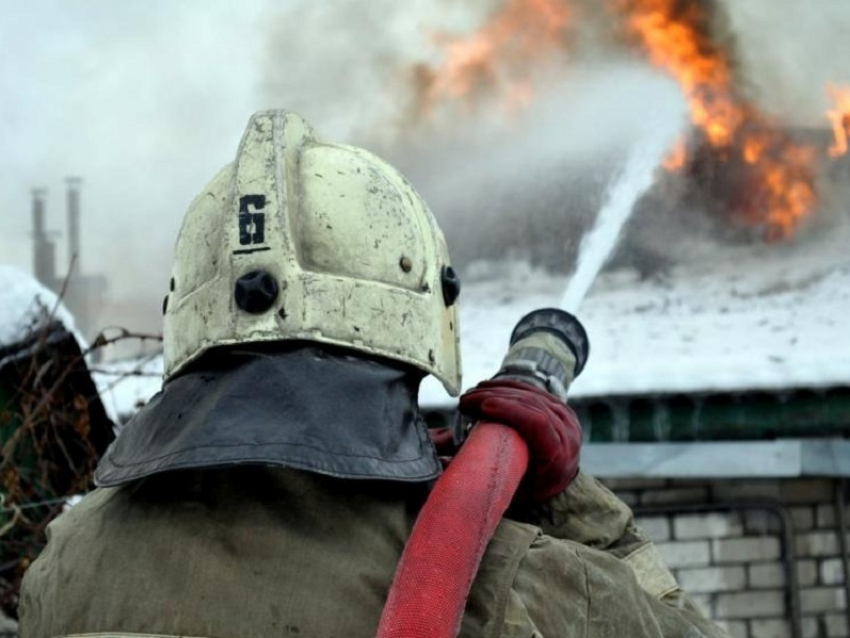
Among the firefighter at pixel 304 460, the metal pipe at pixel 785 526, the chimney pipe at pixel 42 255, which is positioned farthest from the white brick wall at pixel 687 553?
the chimney pipe at pixel 42 255

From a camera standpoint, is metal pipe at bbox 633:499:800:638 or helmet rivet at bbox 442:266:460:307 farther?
metal pipe at bbox 633:499:800:638

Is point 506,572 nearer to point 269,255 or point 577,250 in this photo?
point 269,255

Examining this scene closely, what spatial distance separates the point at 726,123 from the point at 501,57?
2889mm

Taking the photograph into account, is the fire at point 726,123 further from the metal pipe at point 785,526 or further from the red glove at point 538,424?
the red glove at point 538,424

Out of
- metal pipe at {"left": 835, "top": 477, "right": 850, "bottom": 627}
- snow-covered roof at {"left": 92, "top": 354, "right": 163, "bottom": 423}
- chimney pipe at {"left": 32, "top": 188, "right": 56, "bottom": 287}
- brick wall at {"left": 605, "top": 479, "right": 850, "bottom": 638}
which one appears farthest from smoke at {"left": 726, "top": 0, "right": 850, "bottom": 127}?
chimney pipe at {"left": 32, "top": 188, "right": 56, "bottom": 287}

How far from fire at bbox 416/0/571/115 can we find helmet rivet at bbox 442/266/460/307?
35.2 feet

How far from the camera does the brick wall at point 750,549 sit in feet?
21.3

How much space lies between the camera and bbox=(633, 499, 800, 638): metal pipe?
652 centimetres

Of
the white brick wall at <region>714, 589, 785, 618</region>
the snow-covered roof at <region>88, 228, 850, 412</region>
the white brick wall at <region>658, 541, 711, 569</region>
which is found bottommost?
the white brick wall at <region>714, 589, 785, 618</region>

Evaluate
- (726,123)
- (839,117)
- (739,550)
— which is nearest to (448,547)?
(739,550)

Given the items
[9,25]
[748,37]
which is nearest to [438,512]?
[748,37]

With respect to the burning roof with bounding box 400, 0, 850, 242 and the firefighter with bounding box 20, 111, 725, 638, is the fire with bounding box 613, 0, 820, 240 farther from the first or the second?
the firefighter with bounding box 20, 111, 725, 638

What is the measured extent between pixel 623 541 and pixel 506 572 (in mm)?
521

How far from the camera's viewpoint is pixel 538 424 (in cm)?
176
